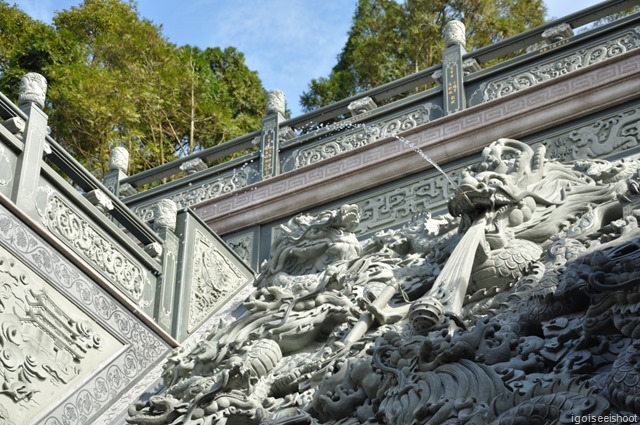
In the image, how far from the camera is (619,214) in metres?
7.23

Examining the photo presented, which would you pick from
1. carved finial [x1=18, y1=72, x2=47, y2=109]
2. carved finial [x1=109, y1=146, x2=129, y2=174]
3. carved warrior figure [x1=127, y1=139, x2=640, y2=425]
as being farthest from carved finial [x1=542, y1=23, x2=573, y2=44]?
carved finial [x1=109, y1=146, x2=129, y2=174]

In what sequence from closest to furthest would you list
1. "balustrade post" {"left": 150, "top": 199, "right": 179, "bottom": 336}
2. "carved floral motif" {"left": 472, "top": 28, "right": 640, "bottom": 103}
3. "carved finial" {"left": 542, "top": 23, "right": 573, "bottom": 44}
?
1. "balustrade post" {"left": 150, "top": 199, "right": 179, "bottom": 336}
2. "carved floral motif" {"left": 472, "top": 28, "right": 640, "bottom": 103}
3. "carved finial" {"left": 542, "top": 23, "right": 573, "bottom": 44}

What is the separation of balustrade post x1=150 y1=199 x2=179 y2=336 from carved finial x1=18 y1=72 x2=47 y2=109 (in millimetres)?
1255

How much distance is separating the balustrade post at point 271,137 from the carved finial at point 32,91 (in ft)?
7.19

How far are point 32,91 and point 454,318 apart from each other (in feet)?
13.5

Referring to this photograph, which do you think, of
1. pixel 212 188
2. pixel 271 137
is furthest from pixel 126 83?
pixel 271 137

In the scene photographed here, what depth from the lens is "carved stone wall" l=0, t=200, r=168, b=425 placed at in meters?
7.82

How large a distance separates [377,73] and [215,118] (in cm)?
237

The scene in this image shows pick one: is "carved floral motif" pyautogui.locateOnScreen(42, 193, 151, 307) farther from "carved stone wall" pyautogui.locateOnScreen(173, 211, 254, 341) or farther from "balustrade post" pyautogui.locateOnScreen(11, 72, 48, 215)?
"carved stone wall" pyautogui.locateOnScreen(173, 211, 254, 341)

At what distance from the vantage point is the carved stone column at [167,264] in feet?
30.1

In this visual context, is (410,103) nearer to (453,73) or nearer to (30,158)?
(453,73)

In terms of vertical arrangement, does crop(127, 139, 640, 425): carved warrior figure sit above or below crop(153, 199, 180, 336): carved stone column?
below

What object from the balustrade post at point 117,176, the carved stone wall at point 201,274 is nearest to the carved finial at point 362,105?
the carved stone wall at point 201,274

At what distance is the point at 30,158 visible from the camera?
8.46 meters
